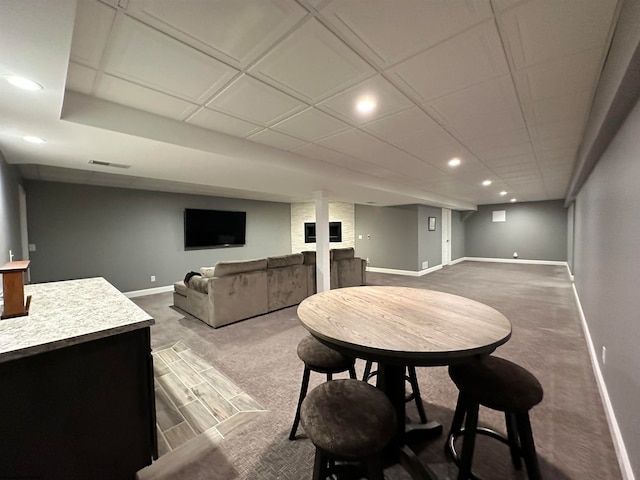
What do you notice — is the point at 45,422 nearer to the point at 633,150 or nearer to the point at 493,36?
the point at 493,36

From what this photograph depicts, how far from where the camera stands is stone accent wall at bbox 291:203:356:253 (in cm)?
861

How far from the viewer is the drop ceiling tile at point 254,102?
173 centimetres

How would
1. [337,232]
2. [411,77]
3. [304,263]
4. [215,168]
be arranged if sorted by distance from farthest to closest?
[337,232], [304,263], [215,168], [411,77]

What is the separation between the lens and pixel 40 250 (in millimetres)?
4426

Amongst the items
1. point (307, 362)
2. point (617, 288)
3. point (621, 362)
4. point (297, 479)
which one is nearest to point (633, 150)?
point (617, 288)

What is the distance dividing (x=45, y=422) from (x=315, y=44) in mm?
2153

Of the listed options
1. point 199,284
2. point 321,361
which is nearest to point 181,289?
point 199,284

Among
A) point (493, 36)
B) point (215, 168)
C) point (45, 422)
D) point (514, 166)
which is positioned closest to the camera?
point (45, 422)

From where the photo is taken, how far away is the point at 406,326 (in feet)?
4.14

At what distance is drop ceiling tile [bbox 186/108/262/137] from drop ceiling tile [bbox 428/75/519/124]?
1.58 metres

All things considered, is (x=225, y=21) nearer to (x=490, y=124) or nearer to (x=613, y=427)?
(x=490, y=124)

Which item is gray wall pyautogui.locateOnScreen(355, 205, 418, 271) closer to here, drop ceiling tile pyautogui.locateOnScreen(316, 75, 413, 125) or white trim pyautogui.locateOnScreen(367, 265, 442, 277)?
white trim pyautogui.locateOnScreen(367, 265, 442, 277)

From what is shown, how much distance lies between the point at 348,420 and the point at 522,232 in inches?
433

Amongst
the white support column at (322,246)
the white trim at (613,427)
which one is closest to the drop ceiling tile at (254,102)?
the white support column at (322,246)
